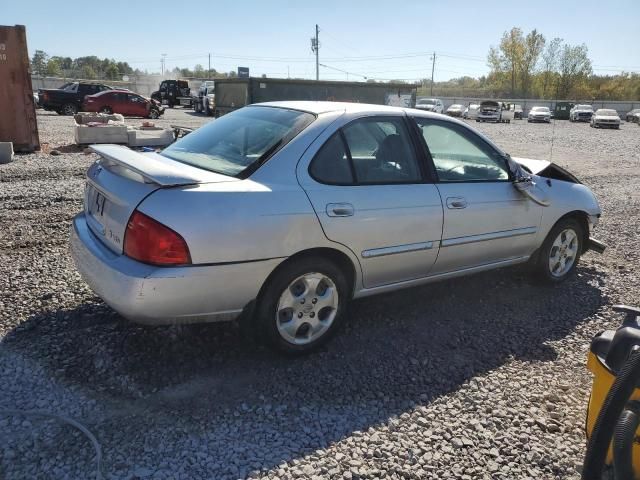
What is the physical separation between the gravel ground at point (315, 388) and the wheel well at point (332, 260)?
512mm

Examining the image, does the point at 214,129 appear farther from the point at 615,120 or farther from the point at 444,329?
the point at 615,120

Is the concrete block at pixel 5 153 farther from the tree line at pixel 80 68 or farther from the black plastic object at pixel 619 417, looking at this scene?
the tree line at pixel 80 68

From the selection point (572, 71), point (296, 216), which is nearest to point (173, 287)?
point (296, 216)

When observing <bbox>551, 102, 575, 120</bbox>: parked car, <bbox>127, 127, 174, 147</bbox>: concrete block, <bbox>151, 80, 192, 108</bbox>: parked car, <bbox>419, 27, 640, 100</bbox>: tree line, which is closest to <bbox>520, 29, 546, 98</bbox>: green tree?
<bbox>419, 27, 640, 100</bbox>: tree line

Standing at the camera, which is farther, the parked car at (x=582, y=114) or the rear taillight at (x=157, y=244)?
the parked car at (x=582, y=114)

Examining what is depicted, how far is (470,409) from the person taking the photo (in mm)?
2955

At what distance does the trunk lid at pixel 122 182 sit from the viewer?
2.87 metres

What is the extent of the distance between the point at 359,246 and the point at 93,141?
11498 mm

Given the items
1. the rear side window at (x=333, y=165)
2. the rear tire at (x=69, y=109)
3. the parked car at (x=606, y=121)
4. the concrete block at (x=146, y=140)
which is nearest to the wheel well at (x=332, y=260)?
the rear side window at (x=333, y=165)

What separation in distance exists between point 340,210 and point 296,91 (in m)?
10.7

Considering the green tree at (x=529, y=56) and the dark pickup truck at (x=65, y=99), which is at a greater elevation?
the green tree at (x=529, y=56)

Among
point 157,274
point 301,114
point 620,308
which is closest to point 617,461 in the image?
point 620,308

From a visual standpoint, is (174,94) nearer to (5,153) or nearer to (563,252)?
(5,153)

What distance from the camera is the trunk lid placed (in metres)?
2.87
